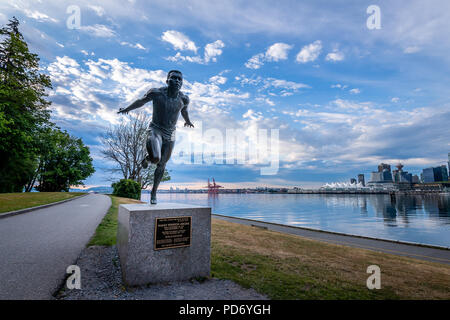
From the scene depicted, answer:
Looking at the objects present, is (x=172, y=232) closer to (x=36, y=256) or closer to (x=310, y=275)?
(x=310, y=275)

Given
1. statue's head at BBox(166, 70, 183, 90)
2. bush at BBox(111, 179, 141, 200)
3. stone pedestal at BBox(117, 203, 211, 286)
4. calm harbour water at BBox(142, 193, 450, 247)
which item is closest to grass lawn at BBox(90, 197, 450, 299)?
stone pedestal at BBox(117, 203, 211, 286)

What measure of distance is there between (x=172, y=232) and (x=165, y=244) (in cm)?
23

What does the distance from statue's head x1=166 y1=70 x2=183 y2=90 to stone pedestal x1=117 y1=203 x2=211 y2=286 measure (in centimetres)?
296

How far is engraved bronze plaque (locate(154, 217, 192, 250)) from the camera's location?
155 inches

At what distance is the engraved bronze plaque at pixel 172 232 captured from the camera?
3.93 metres

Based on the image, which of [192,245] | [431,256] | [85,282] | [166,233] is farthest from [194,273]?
[431,256]

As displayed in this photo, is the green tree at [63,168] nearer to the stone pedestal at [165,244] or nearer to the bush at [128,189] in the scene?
the bush at [128,189]

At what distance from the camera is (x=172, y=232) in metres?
4.06
